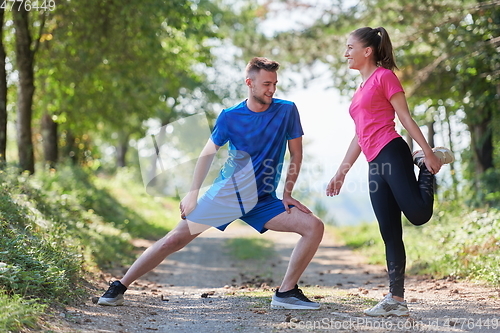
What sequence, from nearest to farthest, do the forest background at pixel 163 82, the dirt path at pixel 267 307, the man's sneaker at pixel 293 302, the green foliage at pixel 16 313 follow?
the green foliage at pixel 16 313 < the dirt path at pixel 267 307 < the man's sneaker at pixel 293 302 < the forest background at pixel 163 82

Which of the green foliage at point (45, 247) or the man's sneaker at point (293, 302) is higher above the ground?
the green foliage at point (45, 247)

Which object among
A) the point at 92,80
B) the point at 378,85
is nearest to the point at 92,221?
the point at 92,80

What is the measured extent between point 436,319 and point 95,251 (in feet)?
18.9

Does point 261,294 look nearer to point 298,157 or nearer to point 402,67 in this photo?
point 298,157

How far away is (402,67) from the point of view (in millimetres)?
13578

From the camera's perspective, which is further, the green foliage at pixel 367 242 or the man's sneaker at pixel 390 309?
the green foliage at pixel 367 242

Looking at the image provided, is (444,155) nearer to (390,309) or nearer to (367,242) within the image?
(390,309)

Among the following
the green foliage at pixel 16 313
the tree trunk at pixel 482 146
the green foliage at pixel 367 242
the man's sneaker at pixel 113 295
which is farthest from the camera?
the tree trunk at pixel 482 146

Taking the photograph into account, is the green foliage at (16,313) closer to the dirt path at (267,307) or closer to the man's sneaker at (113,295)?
the dirt path at (267,307)

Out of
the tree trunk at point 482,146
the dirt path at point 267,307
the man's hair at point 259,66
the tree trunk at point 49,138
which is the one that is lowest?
the dirt path at point 267,307

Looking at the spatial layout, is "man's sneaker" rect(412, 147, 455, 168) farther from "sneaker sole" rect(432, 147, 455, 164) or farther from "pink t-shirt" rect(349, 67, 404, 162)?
"pink t-shirt" rect(349, 67, 404, 162)

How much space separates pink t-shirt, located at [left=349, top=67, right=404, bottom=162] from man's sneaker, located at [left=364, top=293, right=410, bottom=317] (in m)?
1.18

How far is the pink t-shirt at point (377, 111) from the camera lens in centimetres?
454

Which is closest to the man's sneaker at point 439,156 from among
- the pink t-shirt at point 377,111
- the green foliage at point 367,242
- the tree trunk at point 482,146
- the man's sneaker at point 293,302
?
the pink t-shirt at point 377,111
